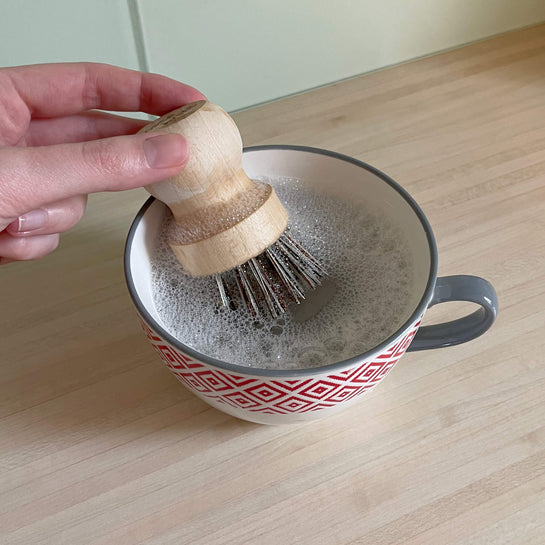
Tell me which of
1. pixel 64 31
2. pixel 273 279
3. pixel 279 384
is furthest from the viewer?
pixel 64 31

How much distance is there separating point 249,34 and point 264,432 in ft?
1.35

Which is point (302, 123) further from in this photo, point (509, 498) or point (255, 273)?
point (509, 498)

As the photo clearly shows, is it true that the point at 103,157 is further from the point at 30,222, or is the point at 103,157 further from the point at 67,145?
the point at 30,222

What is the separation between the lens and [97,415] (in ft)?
1.51

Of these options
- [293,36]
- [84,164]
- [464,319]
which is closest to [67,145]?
[84,164]

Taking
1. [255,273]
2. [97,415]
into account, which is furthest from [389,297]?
[97,415]

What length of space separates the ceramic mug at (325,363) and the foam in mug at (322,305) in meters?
0.01

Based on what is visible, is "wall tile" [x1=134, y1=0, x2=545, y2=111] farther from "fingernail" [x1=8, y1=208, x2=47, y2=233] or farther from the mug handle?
the mug handle

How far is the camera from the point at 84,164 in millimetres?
378

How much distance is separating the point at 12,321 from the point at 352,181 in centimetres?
28

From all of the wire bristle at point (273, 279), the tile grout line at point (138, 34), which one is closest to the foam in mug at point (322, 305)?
the wire bristle at point (273, 279)

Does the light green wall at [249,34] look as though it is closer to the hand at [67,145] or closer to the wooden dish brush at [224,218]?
the hand at [67,145]

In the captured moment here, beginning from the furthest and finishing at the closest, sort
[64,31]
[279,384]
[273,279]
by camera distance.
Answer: [64,31] < [273,279] < [279,384]

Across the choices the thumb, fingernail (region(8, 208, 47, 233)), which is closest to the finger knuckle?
the thumb
